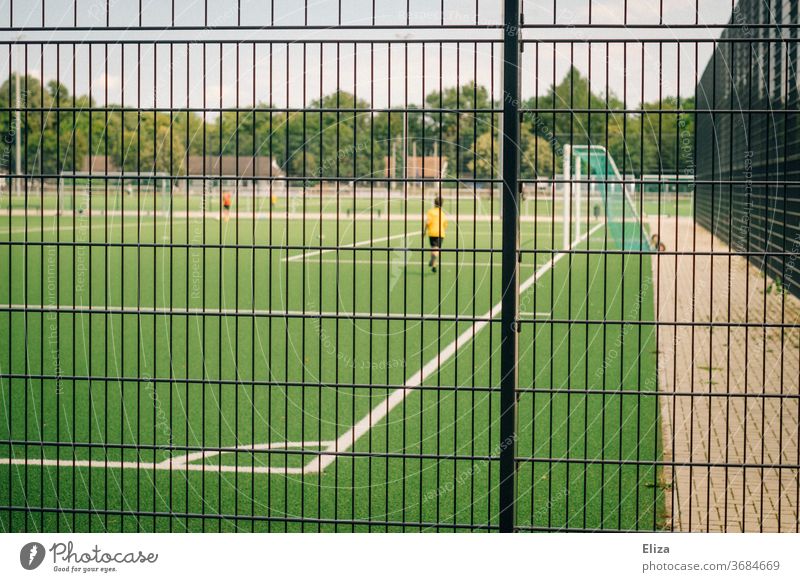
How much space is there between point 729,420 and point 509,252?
5.46 meters

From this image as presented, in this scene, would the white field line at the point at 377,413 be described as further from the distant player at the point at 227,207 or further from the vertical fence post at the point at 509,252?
the distant player at the point at 227,207

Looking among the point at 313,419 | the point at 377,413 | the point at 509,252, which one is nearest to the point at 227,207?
the point at 377,413

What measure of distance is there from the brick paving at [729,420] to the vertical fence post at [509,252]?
72 cm

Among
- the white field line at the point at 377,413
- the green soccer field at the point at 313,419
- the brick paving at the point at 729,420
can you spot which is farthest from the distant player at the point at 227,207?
the brick paving at the point at 729,420

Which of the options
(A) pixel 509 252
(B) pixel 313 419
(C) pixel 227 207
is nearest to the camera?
(A) pixel 509 252

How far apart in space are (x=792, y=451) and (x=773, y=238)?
8.53m

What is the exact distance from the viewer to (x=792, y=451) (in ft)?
29.3

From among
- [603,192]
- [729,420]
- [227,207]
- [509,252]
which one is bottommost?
[729,420]

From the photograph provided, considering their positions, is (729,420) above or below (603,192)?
below

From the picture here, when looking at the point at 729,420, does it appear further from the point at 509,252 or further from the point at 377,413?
the point at 509,252

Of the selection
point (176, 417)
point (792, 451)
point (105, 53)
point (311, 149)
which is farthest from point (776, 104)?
point (311, 149)

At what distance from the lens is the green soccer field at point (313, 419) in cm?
550

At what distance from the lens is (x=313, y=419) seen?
9.91m
